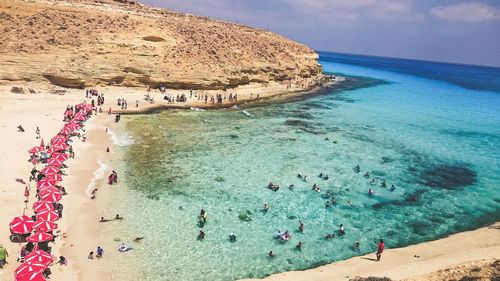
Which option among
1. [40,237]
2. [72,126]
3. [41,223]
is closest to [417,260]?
[40,237]

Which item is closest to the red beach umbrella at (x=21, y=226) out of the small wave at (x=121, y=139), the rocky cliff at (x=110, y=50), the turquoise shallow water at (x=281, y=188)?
the turquoise shallow water at (x=281, y=188)

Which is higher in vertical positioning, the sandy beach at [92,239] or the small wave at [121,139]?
the small wave at [121,139]

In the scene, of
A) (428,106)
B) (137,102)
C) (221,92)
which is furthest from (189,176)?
(428,106)

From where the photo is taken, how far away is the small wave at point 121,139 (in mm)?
27756

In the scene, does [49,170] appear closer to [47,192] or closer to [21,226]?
[47,192]

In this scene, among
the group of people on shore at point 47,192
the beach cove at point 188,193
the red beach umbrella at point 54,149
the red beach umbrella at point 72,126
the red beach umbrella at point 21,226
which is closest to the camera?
the red beach umbrella at point 21,226

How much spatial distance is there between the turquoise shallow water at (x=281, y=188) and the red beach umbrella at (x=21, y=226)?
13.1ft

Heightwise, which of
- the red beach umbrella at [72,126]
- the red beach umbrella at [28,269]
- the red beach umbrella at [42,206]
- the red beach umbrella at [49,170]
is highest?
the red beach umbrella at [72,126]

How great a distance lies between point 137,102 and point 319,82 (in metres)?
52.1

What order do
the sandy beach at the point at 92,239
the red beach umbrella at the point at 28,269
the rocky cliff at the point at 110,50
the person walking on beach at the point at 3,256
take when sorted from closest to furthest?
the red beach umbrella at the point at 28,269 < the person walking on beach at the point at 3,256 < the sandy beach at the point at 92,239 < the rocky cliff at the point at 110,50

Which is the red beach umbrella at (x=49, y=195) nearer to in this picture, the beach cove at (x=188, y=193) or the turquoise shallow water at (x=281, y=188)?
the beach cove at (x=188, y=193)

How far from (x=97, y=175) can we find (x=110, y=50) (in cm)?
2627

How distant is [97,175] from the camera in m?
21.7

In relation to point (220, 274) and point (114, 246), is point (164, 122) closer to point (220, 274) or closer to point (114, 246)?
point (114, 246)
